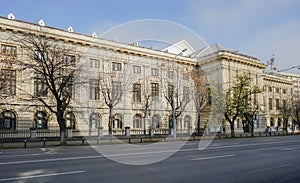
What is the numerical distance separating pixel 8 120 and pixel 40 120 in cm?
377

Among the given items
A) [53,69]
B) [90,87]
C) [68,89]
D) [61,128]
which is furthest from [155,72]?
[61,128]

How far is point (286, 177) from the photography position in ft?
28.2

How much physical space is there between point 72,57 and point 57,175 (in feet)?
62.8

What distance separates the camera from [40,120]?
36250 millimetres

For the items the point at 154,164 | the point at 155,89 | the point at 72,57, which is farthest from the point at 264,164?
the point at 72,57

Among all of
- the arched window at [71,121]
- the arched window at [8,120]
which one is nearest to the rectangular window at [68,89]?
the arched window at [71,121]

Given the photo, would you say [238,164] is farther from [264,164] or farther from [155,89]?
[155,89]

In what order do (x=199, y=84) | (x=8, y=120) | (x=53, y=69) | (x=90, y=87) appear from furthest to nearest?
(x=8, y=120), (x=53, y=69), (x=90, y=87), (x=199, y=84)

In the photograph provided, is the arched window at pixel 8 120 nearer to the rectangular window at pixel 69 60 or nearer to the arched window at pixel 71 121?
the arched window at pixel 71 121

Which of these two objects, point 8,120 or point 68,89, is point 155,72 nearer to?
point 68,89

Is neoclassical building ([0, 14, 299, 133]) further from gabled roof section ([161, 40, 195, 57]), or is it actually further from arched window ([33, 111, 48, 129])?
gabled roof section ([161, 40, 195, 57])

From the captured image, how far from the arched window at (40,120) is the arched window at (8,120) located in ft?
8.39

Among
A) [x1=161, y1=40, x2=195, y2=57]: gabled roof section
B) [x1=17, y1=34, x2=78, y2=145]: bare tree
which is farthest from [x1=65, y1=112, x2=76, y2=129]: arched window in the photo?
[x1=161, y1=40, x2=195, y2=57]: gabled roof section

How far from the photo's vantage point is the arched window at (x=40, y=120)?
35.5 meters
